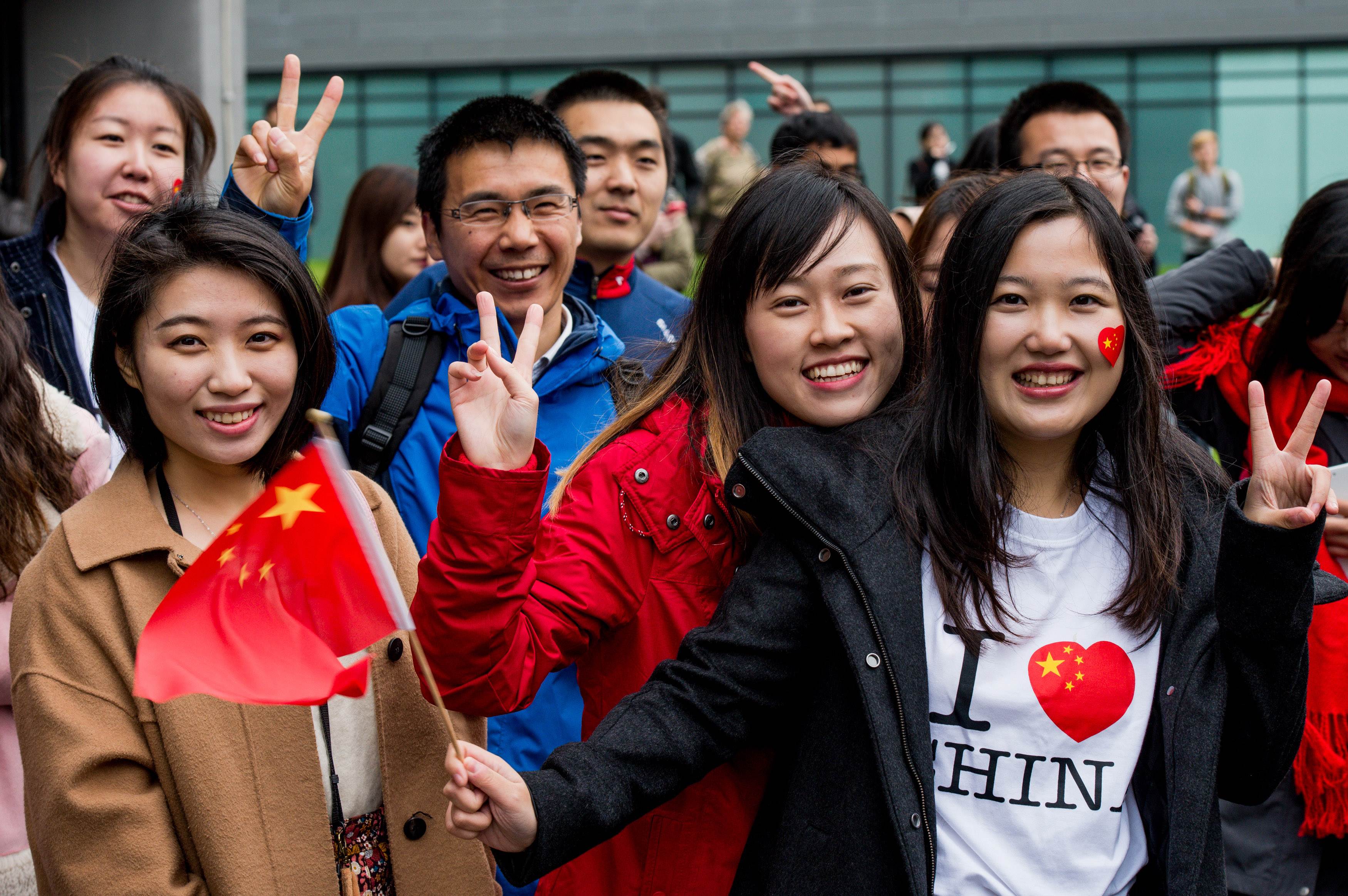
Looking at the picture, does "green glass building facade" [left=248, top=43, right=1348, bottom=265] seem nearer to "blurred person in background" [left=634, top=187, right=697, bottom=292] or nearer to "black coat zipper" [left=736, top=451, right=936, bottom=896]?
"blurred person in background" [left=634, top=187, right=697, bottom=292]

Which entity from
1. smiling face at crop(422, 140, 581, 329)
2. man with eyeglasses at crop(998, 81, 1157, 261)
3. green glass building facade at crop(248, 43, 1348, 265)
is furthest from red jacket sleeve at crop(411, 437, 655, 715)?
green glass building facade at crop(248, 43, 1348, 265)

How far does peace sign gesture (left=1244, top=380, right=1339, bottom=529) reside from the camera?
195 centimetres

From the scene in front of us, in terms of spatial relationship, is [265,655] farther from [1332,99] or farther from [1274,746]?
[1332,99]

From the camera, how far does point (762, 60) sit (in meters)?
22.0

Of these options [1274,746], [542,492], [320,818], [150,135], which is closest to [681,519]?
[542,492]

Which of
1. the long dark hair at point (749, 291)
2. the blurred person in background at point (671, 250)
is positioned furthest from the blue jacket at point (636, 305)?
the blurred person in background at point (671, 250)

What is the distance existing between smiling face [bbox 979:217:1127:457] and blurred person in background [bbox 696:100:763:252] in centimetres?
731

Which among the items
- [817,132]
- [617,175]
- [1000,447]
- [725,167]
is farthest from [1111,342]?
[725,167]

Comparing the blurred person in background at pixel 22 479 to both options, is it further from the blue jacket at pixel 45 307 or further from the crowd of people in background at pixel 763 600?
the blue jacket at pixel 45 307

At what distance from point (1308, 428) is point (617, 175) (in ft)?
9.39

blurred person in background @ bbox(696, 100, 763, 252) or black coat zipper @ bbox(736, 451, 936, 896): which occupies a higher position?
blurred person in background @ bbox(696, 100, 763, 252)

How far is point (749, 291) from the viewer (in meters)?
2.40

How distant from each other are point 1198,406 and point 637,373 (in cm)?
143

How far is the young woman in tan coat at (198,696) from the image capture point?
7.11ft
